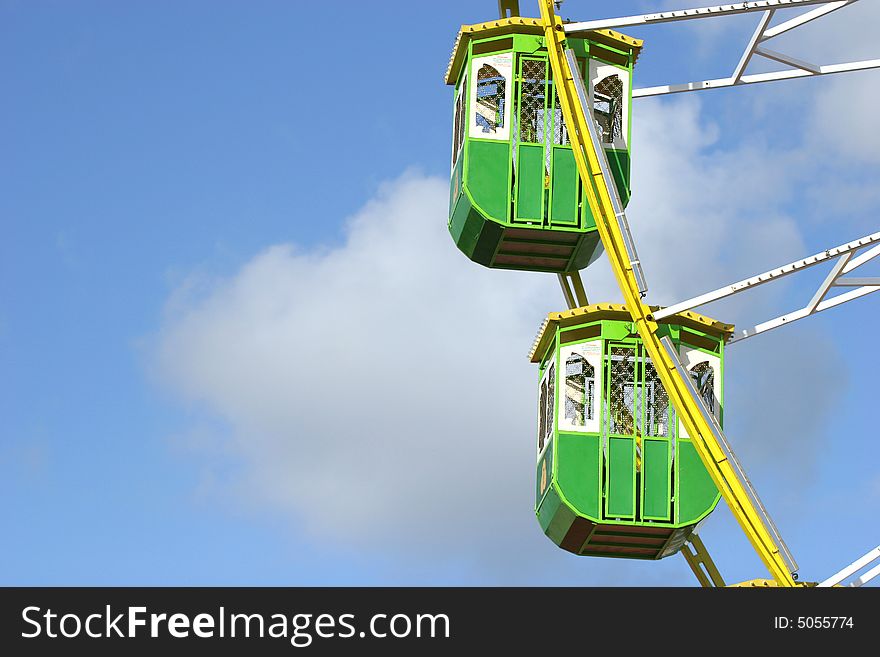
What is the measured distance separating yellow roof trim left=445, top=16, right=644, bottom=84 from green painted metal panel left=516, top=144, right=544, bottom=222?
1.97 meters

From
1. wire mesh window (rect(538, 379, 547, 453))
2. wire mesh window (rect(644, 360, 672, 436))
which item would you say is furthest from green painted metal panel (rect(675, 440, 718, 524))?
wire mesh window (rect(538, 379, 547, 453))

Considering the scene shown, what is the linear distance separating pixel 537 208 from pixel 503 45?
8.14 feet

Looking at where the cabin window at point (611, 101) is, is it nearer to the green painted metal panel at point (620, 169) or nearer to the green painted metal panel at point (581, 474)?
the green painted metal panel at point (620, 169)

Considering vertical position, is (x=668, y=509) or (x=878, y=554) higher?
(x=668, y=509)

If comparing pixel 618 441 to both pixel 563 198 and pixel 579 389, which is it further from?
pixel 563 198

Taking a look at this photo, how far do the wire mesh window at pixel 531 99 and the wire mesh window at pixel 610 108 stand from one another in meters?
0.80

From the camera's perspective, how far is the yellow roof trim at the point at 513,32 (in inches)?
1129

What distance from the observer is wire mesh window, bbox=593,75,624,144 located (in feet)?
94.5

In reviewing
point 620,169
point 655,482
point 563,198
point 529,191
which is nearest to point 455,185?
point 529,191
